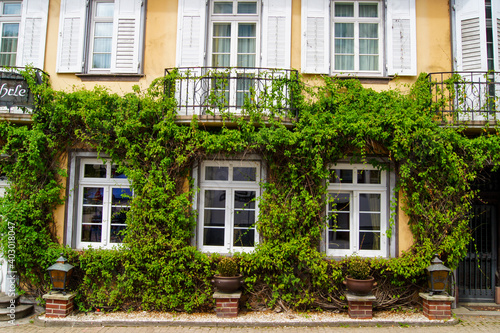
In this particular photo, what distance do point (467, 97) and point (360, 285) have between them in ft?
12.9

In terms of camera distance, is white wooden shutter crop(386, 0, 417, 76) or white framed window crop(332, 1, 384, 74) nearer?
white wooden shutter crop(386, 0, 417, 76)

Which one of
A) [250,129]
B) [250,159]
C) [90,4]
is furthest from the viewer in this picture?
[90,4]

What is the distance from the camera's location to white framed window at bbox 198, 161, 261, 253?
6.79 m

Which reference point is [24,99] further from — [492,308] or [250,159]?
[492,308]

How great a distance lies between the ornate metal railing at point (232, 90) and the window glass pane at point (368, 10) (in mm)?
2035

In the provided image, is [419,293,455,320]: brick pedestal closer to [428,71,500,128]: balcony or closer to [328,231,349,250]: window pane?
[328,231,349,250]: window pane

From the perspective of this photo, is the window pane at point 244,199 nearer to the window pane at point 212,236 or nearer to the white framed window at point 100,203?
the window pane at point 212,236

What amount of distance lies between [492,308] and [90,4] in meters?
9.85

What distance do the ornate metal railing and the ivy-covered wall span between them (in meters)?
0.16

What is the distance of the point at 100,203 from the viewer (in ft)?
23.1

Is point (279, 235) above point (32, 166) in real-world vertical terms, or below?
below

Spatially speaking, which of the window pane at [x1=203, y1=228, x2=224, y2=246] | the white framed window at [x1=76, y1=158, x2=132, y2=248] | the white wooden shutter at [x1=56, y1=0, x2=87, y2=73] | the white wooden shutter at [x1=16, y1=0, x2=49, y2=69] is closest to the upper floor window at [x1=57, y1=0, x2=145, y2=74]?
the white wooden shutter at [x1=56, y1=0, x2=87, y2=73]

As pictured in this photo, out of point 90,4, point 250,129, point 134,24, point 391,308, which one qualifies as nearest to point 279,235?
point 250,129

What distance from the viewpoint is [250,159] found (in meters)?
6.82
